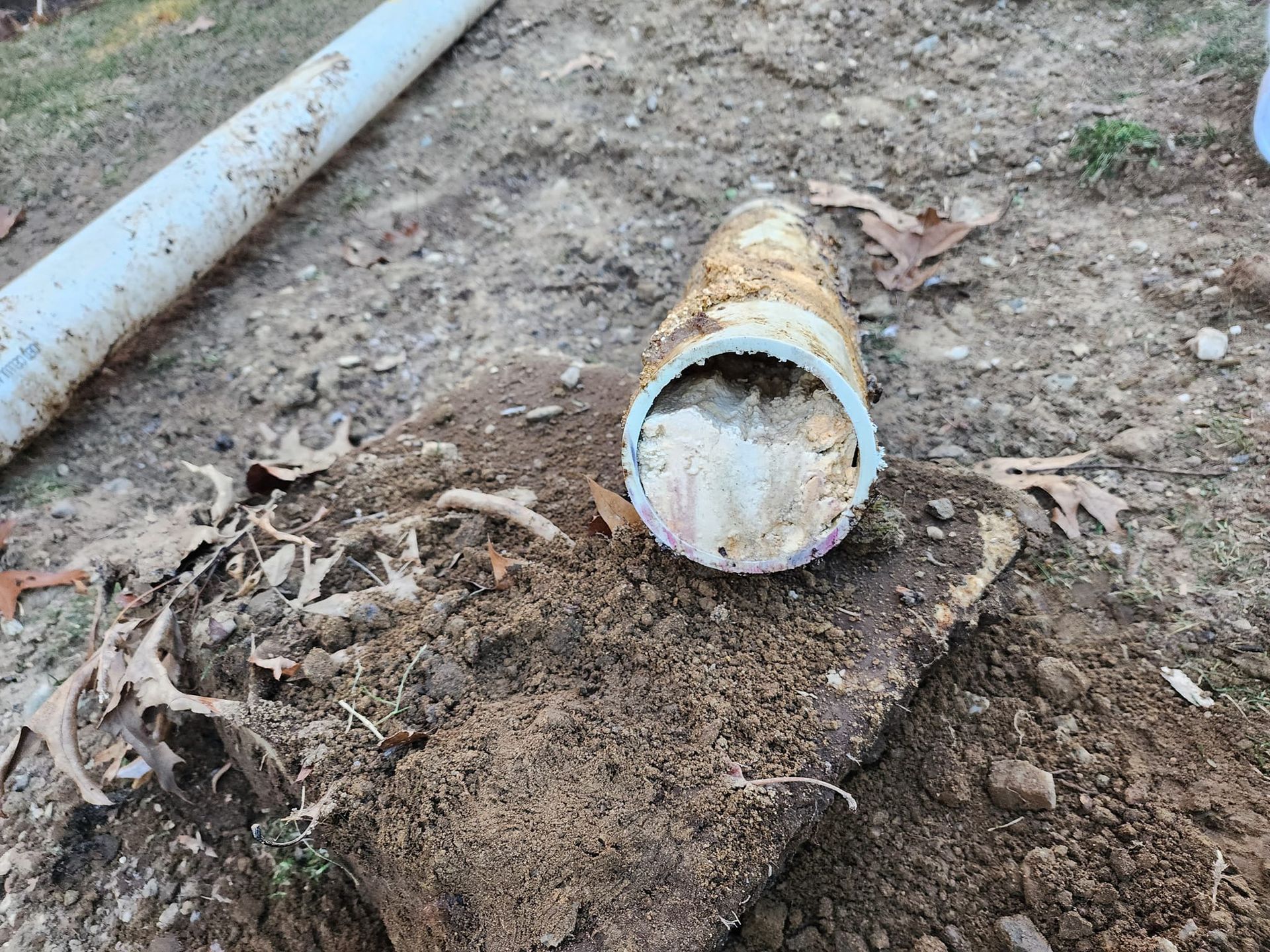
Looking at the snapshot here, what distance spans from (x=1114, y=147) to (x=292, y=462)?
333 cm

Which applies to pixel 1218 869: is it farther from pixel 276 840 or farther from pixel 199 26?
pixel 199 26

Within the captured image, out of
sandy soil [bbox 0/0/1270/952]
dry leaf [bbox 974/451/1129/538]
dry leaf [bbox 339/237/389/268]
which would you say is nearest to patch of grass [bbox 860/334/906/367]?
sandy soil [bbox 0/0/1270/952]

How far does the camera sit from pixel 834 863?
5.88ft

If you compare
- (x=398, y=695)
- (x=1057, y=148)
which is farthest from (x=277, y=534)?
(x=1057, y=148)

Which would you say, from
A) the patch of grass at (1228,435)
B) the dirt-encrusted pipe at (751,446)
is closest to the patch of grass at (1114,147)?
the patch of grass at (1228,435)

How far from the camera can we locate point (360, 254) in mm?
3564

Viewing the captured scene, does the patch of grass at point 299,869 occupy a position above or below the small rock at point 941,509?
below

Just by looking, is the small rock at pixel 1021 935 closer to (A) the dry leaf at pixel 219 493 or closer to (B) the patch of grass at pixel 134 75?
(A) the dry leaf at pixel 219 493

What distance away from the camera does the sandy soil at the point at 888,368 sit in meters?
1.76

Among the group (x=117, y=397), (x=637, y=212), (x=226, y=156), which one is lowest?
(x=117, y=397)

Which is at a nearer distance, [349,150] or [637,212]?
[637,212]

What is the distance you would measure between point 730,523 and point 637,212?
2209 mm

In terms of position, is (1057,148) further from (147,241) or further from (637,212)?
(147,241)

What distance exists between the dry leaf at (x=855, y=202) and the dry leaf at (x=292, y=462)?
219 cm
